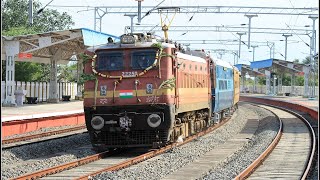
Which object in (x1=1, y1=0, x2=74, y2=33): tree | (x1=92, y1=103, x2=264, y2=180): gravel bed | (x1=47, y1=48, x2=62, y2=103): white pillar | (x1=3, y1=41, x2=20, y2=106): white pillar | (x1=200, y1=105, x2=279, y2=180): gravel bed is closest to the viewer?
(x1=92, y1=103, x2=264, y2=180): gravel bed

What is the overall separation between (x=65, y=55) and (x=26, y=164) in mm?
32054

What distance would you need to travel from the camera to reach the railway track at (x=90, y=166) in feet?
42.4

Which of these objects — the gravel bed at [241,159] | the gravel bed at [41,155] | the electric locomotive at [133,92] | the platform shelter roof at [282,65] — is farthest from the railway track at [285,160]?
the platform shelter roof at [282,65]

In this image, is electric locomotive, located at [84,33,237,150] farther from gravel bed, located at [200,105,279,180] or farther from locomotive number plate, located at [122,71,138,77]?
gravel bed, located at [200,105,279,180]

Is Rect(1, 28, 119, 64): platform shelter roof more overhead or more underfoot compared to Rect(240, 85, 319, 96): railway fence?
more overhead

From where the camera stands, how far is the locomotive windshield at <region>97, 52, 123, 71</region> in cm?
1652

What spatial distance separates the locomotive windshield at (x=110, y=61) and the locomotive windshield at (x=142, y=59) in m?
0.37

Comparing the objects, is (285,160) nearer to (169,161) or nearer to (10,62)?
(169,161)

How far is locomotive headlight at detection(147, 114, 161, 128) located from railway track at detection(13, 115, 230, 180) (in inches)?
32.6

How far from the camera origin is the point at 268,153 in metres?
17.9

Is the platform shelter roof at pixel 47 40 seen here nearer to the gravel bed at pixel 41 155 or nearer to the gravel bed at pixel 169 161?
the gravel bed at pixel 41 155

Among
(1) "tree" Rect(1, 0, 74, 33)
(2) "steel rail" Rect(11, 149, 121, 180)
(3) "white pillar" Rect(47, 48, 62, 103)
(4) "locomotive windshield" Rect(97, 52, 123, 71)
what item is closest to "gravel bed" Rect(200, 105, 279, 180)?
(2) "steel rail" Rect(11, 149, 121, 180)

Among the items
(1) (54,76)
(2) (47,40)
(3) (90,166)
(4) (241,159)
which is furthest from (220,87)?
(1) (54,76)

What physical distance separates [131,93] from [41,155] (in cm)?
359
